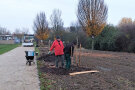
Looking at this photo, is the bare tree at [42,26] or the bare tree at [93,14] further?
the bare tree at [42,26]

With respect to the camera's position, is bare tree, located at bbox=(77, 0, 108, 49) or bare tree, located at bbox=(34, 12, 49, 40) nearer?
bare tree, located at bbox=(77, 0, 108, 49)

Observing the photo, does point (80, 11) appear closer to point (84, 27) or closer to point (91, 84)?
point (84, 27)

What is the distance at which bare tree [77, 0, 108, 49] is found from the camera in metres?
20.2

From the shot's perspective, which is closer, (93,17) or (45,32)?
(93,17)

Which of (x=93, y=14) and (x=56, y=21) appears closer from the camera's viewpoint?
(x=93, y=14)

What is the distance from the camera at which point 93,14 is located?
20.2 metres

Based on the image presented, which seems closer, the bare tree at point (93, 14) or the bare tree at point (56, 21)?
the bare tree at point (93, 14)

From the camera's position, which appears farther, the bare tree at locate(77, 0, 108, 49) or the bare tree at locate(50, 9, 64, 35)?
the bare tree at locate(50, 9, 64, 35)

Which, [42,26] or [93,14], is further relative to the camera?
[42,26]

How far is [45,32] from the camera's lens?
3500 centimetres

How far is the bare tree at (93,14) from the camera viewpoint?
20.2 metres

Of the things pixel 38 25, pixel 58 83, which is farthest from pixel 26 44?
pixel 58 83

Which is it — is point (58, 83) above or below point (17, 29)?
below

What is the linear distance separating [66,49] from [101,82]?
11.3 feet
